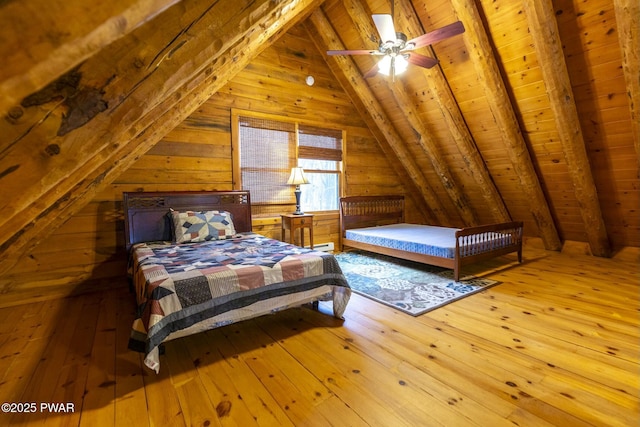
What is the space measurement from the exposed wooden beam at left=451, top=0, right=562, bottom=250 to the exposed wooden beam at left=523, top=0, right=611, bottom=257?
44cm

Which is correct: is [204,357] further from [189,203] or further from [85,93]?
[189,203]

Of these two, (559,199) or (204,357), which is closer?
(204,357)

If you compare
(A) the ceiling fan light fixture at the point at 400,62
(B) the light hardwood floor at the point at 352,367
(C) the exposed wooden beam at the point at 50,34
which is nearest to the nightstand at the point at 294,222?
(B) the light hardwood floor at the point at 352,367

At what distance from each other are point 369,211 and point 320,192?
3.22 ft

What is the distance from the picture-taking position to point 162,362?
203 centimetres

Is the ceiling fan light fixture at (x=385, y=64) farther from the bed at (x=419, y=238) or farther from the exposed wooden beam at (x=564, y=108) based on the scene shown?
the bed at (x=419, y=238)

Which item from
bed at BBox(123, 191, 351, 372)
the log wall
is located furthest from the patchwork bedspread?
the log wall

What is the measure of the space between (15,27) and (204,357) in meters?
2.10

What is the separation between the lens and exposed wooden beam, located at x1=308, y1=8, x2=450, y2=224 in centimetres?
446

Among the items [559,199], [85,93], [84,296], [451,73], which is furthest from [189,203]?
[559,199]

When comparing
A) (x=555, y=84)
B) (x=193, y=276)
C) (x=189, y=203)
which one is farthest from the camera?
(x=189, y=203)

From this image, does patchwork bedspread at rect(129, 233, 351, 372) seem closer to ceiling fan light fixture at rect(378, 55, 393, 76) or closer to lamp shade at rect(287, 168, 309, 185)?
lamp shade at rect(287, 168, 309, 185)

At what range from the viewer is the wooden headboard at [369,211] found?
5.14 meters

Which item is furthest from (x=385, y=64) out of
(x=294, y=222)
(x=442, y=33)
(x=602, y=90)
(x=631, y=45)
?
(x=294, y=222)
